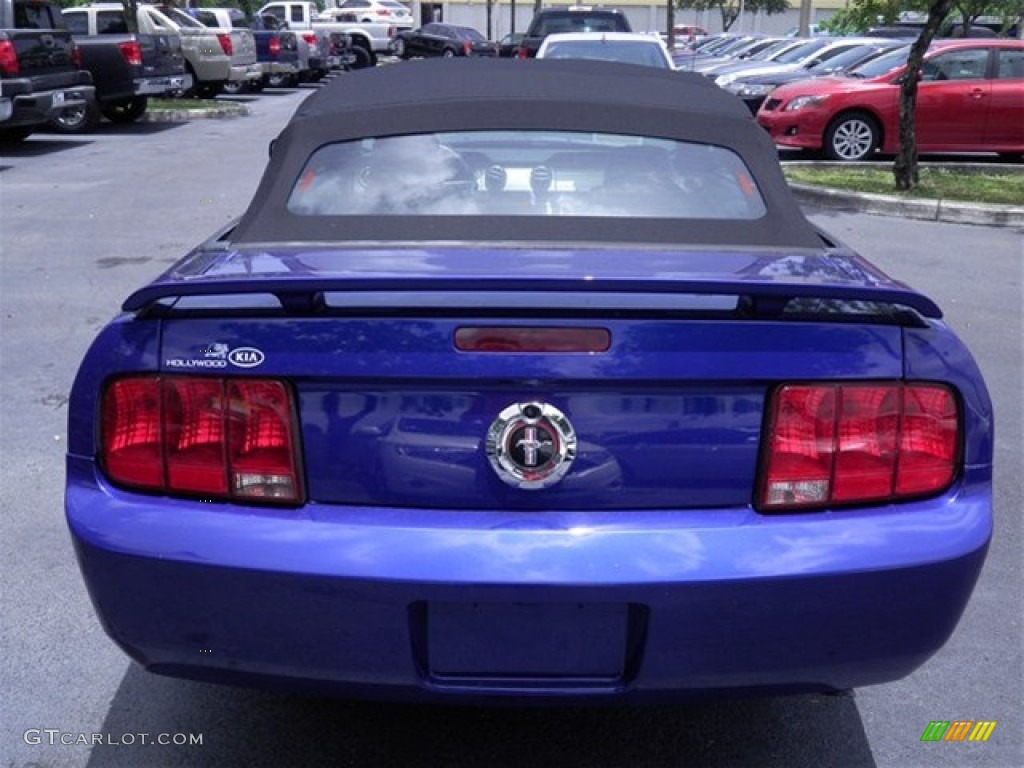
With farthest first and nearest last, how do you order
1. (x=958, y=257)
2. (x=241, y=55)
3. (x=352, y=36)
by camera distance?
(x=352, y=36), (x=241, y=55), (x=958, y=257)

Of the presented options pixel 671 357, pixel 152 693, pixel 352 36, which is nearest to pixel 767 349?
pixel 671 357

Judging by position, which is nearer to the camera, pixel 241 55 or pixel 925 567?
pixel 925 567

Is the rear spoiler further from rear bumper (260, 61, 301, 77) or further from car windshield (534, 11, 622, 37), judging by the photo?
rear bumper (260, 61, 301, 77)

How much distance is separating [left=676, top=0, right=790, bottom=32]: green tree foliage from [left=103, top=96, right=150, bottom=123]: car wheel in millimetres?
51874

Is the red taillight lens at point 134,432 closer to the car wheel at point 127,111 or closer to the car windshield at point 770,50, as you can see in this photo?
the car wheel at point 127,111

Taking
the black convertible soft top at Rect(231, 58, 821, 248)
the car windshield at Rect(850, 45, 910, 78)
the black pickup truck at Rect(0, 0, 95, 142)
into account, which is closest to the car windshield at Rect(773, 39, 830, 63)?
the car windshield at Rect(850, 45, 910, 78)

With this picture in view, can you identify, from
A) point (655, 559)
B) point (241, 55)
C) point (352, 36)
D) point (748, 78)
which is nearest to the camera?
point (655, 559)

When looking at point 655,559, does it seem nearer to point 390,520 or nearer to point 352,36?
point 390,520

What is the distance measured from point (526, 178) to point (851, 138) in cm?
1264

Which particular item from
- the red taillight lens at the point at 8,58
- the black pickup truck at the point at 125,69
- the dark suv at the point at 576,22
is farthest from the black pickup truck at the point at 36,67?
the dark suv at the point at 576,22

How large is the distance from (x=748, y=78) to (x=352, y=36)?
21852mm

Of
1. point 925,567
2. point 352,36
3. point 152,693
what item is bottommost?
point 352,36

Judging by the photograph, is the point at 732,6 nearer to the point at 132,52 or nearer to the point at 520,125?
the point at 132,52

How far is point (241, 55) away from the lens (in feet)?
82.5
